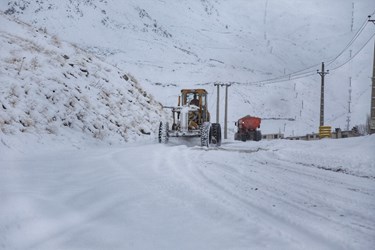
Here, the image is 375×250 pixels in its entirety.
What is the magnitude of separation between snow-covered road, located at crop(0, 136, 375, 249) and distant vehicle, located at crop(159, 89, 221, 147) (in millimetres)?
9245

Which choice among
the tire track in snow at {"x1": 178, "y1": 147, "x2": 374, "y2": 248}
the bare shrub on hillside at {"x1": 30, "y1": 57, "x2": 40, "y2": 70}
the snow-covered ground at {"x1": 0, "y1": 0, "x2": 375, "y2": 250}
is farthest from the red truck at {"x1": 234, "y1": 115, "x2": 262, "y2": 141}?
the tire track in snow at {"x1": 178, "y1": 147, "x2": 374, "y2": 248}

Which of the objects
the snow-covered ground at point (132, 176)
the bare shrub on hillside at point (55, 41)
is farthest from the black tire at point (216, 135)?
the bare shrub on hillside at point (55, 41)

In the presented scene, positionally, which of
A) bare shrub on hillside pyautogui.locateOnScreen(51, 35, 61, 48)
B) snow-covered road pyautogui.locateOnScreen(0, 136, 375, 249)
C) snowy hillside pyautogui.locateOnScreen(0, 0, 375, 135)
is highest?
snowy hillside pyautogui.locateOnScreen(0, 0, 375, 135)

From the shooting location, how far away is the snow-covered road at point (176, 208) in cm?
317

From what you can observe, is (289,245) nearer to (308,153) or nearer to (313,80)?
(308,153)

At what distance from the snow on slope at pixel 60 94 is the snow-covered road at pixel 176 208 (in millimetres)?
4383

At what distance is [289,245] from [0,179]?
4.27 metres

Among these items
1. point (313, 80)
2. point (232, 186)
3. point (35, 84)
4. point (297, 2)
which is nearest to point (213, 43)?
point (313, 80)

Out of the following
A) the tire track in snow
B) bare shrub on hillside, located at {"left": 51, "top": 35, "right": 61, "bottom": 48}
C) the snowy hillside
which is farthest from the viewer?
the snowy hillside

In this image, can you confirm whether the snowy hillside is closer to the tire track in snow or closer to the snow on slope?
the snow on slope

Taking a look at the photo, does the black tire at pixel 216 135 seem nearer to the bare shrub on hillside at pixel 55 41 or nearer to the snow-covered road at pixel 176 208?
the bare shrub on hillside at pixel 55 41

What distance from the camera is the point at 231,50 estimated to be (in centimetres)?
10400

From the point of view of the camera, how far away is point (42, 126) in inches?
448

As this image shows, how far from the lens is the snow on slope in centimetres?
1151
